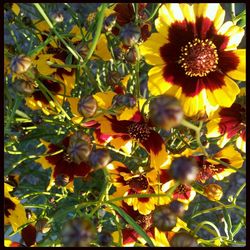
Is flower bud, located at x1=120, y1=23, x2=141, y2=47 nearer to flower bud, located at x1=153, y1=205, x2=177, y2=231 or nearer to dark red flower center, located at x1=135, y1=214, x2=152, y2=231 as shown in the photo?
flower bud, located at x1=153, y1=205, x2=177, y2=231

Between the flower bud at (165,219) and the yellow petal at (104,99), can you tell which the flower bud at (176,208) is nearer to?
the flower bud at (165,219)

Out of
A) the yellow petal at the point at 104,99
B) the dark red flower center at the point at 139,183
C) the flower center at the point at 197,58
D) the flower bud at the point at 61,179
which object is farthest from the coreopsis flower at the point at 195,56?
the flower bud at the point at 61,179

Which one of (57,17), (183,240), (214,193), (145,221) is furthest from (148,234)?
(57,17)

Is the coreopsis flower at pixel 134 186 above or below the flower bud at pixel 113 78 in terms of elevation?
below

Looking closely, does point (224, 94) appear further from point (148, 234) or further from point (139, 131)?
Result: point (148, 234)

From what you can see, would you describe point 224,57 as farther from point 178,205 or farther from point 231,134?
point 178,205

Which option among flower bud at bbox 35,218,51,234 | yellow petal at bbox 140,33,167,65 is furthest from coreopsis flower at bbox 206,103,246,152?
flower bud at bbox 35,218,51,234
